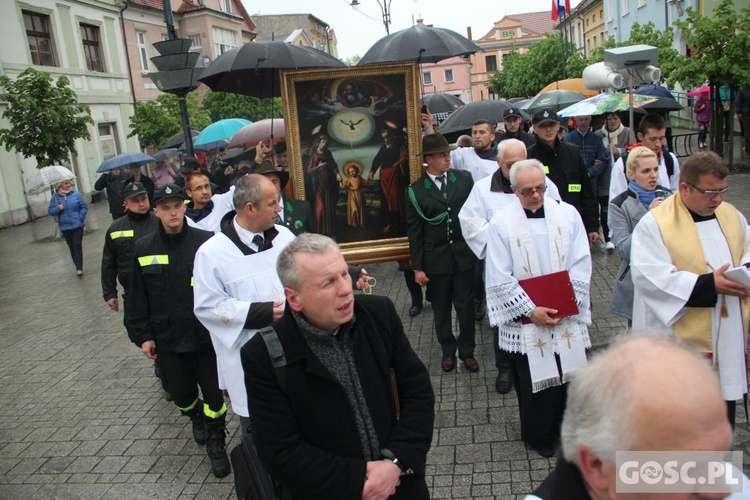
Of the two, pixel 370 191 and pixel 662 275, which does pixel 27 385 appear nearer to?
pixel 370 191

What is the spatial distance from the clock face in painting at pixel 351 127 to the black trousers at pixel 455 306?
1699mm

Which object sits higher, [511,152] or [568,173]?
[511,152]

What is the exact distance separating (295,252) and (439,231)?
132 inches

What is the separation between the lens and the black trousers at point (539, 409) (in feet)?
14.8

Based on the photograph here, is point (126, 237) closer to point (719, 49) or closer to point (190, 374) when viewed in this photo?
point (190, 374)

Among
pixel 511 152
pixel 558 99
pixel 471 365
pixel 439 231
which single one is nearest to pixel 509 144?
pixel 511 152

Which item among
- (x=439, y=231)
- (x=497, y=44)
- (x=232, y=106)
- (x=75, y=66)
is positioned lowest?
(x=439, y=231)

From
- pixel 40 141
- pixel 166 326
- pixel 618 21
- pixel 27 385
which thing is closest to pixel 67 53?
pixel 40 141

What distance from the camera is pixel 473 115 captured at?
11.8 metres

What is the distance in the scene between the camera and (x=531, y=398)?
4.54 meters

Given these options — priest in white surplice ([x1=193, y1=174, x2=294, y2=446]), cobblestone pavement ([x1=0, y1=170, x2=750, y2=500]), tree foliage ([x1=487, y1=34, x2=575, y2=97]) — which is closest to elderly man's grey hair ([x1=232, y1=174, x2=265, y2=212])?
priest in white surplice ([x1=193, y1=174, x2=294, y2=446])

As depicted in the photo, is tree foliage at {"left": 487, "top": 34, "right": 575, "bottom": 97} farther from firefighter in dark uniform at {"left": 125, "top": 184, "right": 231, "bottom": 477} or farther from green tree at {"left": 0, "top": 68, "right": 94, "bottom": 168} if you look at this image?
firefighter in dark uniform at {"left": 125, "top": 184, "right": 231, "bottom": 477}

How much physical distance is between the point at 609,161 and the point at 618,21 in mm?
36843

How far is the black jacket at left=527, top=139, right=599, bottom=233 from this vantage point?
6.77m
